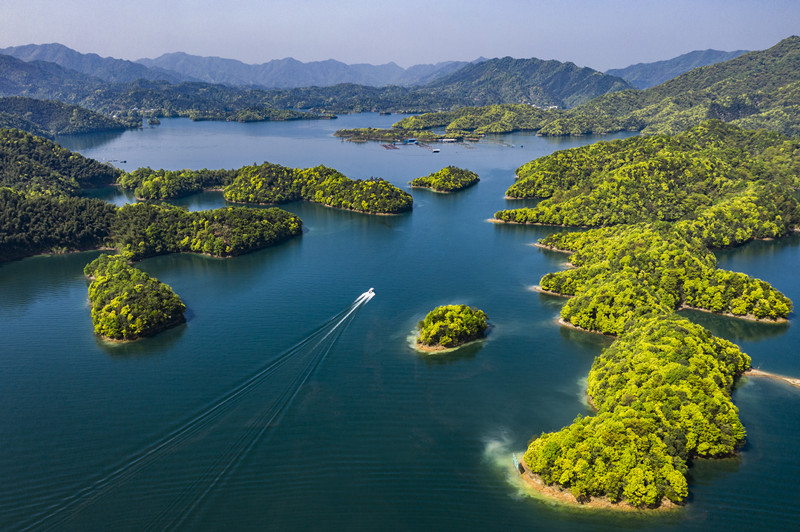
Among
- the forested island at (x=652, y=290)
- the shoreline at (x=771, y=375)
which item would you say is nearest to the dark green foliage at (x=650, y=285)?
the forested island at (x=652, y=290)

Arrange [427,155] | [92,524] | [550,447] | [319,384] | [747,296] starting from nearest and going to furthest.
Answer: [92,524] → [550,447] → [319,384] → [747,296] → [427,155]

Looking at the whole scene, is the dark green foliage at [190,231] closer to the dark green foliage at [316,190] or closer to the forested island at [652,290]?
the dark green foliage at [316,190]

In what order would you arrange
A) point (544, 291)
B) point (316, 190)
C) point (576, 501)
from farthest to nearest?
point (316, 190)
point (544, 291)
point (576, 501)

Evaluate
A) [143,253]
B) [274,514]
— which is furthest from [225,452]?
[143,253]

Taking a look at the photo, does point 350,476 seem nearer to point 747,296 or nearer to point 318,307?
point 318,307

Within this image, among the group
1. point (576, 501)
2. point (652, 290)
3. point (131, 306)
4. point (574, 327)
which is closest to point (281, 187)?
point (131, 306)

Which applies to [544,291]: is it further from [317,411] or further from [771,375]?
[317,411]
